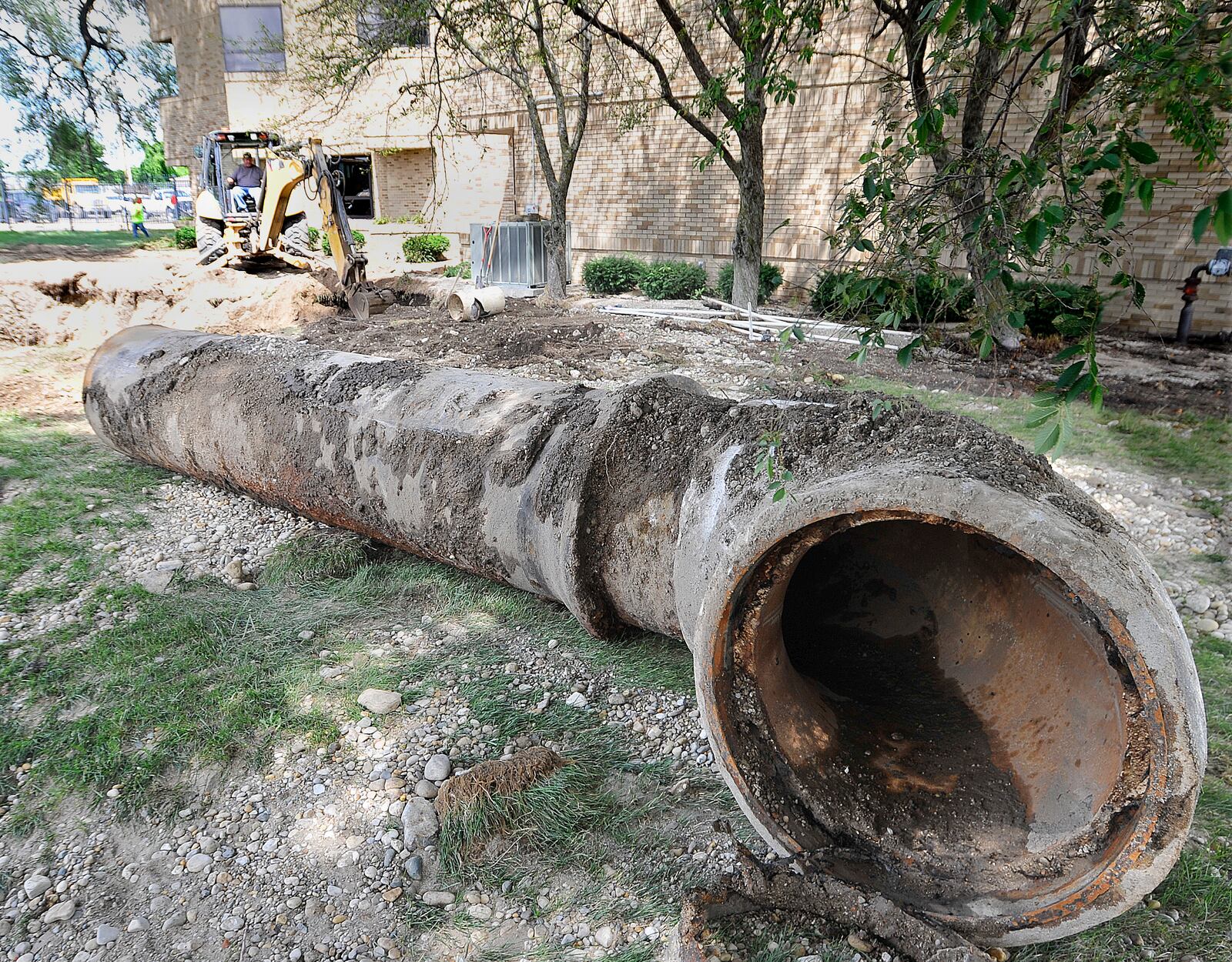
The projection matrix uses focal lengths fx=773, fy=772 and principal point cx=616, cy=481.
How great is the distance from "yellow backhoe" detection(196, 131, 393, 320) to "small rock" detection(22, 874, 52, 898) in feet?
31.5

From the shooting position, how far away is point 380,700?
2.85 m

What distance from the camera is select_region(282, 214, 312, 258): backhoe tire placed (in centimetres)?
1209

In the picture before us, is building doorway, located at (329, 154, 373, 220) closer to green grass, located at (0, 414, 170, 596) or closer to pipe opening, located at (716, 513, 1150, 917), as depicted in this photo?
green grass, located at (0, 414, 170, 596)

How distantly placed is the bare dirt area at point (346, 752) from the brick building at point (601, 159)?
7.40 metres

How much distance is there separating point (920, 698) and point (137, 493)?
4550mm

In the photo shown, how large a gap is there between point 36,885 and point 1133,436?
6953mm

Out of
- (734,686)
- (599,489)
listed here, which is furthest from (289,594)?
(734,686)

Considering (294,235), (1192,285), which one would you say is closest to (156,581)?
(294,235)

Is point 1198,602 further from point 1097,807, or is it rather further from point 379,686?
point 379,686

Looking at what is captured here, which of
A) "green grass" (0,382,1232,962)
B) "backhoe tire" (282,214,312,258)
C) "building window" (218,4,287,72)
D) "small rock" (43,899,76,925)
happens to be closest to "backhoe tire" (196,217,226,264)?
"backhoe tire" (282,214,312,258)

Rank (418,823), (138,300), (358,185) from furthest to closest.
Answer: (358,185), (138,300), (418,823)

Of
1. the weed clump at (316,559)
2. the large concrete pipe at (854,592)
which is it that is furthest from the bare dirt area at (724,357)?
the large concrete pipe at (854,592)

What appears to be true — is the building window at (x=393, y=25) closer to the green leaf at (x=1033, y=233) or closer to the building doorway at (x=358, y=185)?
the green leaf at (x=1033, y=233)

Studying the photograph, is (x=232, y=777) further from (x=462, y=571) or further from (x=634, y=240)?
(x=634, y=240)
